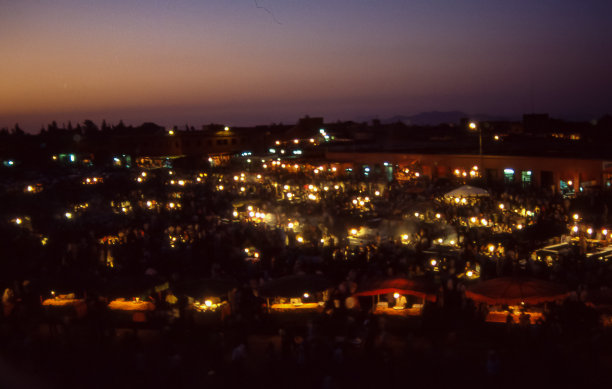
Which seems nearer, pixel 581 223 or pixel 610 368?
pixel 610 368

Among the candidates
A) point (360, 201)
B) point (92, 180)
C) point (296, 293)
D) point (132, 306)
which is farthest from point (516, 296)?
point (92, 180)

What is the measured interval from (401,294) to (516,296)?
6.21 feet

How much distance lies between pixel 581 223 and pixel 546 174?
9803 millimetres

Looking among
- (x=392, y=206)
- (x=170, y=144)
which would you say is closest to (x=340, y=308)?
(x=392, y=206)

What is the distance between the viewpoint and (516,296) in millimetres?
7762

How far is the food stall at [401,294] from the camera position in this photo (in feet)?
27.8

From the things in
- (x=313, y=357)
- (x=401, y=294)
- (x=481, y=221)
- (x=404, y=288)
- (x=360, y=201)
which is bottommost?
(x=313, y=357)

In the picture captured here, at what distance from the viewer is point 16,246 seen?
45.8ft

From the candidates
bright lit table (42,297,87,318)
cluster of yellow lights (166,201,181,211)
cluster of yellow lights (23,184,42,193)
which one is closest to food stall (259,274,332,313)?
bright lit table (42,297,87,318)

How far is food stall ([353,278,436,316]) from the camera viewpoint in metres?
8.47

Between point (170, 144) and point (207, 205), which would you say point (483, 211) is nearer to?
point (207, 205)

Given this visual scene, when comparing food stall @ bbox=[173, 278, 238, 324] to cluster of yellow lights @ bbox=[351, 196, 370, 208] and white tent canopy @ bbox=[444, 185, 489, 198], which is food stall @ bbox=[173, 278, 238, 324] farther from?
white tent canopy @ bbox=[444, 185, 489, 198]

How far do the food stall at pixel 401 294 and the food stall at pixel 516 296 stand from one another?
26.2 inches

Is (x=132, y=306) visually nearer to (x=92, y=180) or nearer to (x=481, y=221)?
(x=481, y=221)
